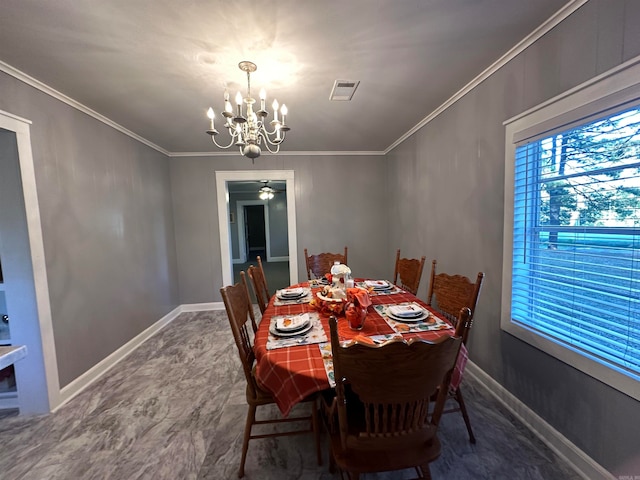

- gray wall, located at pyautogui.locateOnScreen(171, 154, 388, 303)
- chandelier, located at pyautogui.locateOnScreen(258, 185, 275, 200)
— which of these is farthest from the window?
chandelier, located at pyautogui.locateOnScreen(258, 185, 275, 200)

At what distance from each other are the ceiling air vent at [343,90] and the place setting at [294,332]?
1761mm

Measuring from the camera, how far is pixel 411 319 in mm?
1553

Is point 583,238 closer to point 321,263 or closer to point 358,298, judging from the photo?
point 358,298

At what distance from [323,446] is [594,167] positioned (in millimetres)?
2133

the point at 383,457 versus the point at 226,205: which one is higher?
the point at 226,205

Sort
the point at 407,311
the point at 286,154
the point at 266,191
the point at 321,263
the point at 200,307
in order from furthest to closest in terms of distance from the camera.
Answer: the point at 266,191 < the point at 200,307 < the point at 286,154 < the point at 321,263 < the point at 407,311

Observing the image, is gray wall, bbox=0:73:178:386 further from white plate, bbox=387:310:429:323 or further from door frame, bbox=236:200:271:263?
door frame, bbox=236:200:271:263

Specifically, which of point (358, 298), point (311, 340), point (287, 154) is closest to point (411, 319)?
point (358, 298)

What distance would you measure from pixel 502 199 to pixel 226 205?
3502mm

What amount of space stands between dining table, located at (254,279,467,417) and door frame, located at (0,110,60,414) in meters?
1.64

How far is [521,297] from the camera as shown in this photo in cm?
173

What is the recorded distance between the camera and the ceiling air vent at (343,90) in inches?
79.4

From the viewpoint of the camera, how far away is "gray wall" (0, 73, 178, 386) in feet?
6.41

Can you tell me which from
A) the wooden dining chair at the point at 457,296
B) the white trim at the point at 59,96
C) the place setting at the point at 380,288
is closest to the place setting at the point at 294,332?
the place setting at the point at 380,288
